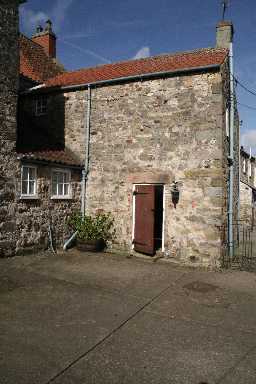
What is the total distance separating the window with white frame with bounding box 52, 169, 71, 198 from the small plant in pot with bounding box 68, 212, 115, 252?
37.5 inches

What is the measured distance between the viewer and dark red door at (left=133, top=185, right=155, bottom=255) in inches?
460

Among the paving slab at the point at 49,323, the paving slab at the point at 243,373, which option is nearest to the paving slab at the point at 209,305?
the paving slab at the point at 49,323

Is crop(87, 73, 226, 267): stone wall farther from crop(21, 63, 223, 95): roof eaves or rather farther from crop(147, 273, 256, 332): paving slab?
crop(147, 273, 256, 332): paving slab

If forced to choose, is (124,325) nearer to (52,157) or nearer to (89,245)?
(89,245)

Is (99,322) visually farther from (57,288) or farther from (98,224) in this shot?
(98,224)

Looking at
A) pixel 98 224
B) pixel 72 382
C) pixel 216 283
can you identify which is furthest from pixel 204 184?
pixel 72 382

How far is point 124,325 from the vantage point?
241 inches

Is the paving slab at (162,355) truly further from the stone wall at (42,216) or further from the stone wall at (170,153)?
the stone wall at (42,216)

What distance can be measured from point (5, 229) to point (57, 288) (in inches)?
126

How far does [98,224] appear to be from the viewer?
12.5 m

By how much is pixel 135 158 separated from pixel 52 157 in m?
2.86

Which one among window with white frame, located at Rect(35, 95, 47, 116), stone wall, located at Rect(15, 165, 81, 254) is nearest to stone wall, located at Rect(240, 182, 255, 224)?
stone wall, located at Rect(15, 165, 81, 254)

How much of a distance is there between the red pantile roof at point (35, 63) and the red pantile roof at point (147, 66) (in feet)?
7.49

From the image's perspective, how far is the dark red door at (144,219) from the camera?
11.7 metres
